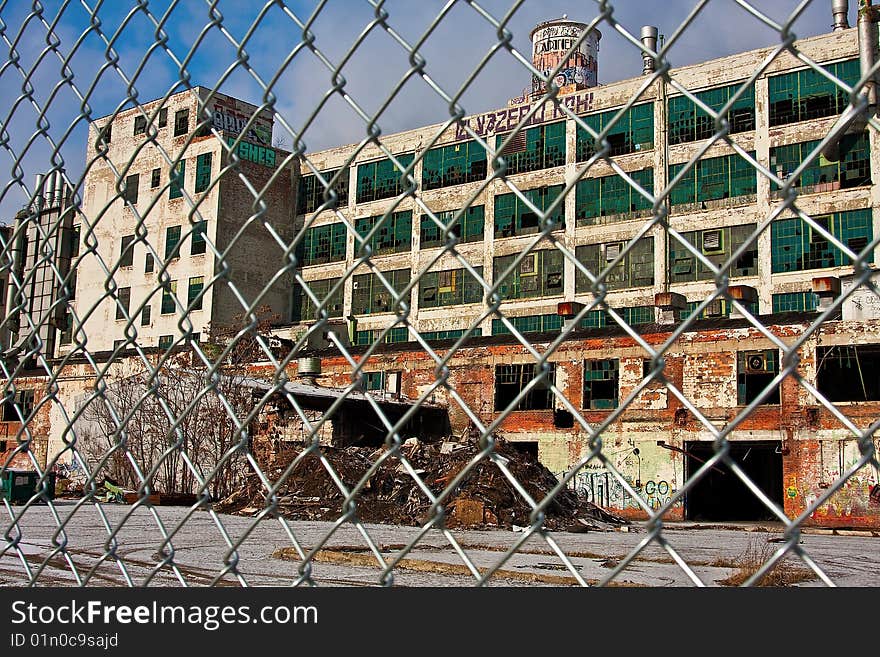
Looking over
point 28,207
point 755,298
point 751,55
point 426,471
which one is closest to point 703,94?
point 751,55

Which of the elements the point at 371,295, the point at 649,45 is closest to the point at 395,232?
the point at 371,295

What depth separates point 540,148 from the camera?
35.6 meters

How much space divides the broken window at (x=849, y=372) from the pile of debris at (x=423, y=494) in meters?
8.41

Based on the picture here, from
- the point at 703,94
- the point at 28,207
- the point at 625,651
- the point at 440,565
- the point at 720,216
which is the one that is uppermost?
the point at 703,94

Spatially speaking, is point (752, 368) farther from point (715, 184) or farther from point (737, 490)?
point (715, 184)

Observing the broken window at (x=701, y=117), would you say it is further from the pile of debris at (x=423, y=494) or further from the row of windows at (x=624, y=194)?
the pile of debris at (x=423, y=494)

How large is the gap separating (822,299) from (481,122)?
16511 mm

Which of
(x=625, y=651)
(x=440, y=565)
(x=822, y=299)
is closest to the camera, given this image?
(x=625, y=651)

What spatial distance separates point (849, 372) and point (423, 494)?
44.0 feet

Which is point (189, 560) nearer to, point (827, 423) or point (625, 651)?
point (625, 651)

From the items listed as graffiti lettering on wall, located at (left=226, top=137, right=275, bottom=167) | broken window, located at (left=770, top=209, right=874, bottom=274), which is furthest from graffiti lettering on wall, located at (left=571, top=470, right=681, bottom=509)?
graffiti lettering on wall, located at (left=226, top=137, right=275, bottom=167)

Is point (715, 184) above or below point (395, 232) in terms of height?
below

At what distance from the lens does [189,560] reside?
600 cm

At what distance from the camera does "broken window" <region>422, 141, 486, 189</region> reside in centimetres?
3653
